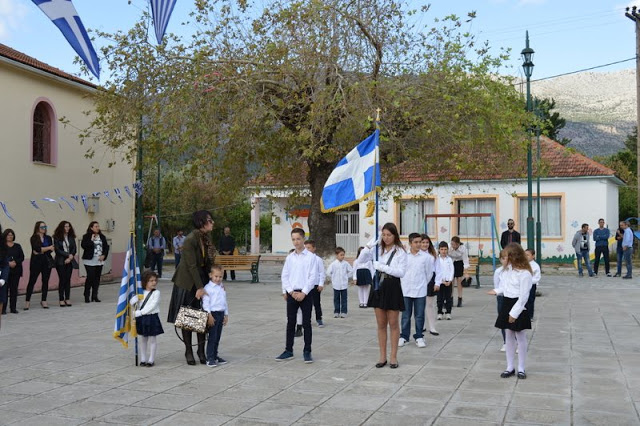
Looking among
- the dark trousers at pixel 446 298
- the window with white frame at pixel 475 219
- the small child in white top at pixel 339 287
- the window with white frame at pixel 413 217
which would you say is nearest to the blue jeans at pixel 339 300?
the small child in white top at pixel 339 287

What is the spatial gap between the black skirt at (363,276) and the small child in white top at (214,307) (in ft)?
17.9

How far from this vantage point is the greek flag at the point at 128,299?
334 inches

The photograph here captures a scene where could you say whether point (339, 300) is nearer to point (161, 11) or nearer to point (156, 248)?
point (161, 11)

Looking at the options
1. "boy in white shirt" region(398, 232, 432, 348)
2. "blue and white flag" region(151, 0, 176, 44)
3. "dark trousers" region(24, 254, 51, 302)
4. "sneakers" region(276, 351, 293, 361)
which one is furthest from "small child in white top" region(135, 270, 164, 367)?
"dark trousers" region(24, 254, 51, 302)

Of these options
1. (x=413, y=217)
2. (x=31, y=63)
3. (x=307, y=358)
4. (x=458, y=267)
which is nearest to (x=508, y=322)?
(x=307, y=358)

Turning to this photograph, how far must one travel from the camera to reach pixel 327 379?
762 centimetres

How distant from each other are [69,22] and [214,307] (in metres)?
4.33

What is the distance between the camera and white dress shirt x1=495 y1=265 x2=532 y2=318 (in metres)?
7.62

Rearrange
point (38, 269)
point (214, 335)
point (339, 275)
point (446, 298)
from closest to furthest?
1. point (214, 335)
2. point (446, 298)
3. point (339, 275)
4. point (38, 269)

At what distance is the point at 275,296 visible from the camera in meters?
17.8

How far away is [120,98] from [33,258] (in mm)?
5261

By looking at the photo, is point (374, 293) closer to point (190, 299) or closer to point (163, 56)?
point (190, 299)

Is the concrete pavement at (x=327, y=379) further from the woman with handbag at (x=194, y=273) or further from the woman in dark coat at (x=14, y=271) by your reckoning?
the woman in dark coat at (x=14, y=271)

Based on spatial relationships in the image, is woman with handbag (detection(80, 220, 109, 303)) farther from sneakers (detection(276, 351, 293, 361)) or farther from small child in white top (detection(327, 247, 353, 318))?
sneakers (detection(276, 351, 293, 361))
